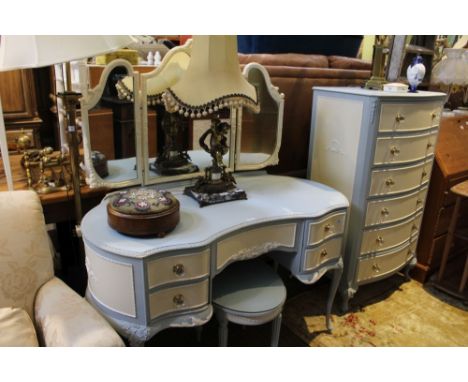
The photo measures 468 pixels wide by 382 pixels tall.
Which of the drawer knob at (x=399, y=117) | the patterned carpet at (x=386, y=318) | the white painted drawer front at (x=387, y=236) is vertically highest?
the drawer knob at (x=399, y=117)

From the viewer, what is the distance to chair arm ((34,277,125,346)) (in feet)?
3.67

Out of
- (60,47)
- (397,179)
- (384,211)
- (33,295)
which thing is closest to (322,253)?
(384,211)

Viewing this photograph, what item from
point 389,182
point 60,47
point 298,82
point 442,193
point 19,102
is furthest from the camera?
point 19,102

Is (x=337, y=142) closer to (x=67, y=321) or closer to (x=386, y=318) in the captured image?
(x=386, y=318)

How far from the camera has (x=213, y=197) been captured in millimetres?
1637

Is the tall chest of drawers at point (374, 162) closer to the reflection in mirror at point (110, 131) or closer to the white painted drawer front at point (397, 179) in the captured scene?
the white painted drawer front at point (397, 179)

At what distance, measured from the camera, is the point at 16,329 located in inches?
46.4

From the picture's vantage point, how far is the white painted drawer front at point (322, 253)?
1.68 m

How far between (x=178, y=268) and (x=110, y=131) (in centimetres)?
65

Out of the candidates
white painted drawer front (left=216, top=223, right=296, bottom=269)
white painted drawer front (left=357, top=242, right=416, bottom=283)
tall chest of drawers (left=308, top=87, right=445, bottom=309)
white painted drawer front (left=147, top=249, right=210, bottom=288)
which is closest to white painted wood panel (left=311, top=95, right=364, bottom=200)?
tall chest of drawers (left=308, top=87, right=445, bottom=309)

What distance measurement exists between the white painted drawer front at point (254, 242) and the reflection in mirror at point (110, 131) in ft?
1.75

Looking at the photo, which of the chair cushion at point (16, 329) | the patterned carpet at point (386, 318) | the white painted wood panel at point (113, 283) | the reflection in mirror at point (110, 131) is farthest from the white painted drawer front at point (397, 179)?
the chair cushion at point (16, 329)

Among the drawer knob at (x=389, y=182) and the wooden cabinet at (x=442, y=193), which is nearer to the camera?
the drawer knob at (x=389, y=182)

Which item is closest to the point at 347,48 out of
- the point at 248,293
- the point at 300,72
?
the point at 300,72
